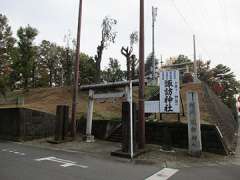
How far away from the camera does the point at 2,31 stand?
1967cm

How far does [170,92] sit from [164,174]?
4.98 m

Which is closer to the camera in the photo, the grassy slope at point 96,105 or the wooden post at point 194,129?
the wooden post at point 194,129

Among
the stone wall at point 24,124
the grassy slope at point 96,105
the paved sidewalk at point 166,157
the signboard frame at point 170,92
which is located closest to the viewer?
Result: the paved sidewalk at point 166,157

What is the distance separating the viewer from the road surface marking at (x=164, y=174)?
597 cm

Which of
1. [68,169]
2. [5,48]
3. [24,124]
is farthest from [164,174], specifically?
[5,48]

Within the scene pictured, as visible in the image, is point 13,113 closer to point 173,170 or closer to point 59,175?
point 59,175

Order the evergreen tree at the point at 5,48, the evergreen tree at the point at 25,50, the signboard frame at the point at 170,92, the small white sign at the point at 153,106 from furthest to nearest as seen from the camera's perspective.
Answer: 1. the evergreen tree at the point at 25,50
2. the evergreen tree at the point at 5,48
3. the small white sign at the point at 153,106
4. the signboard frame at the point at 170,92

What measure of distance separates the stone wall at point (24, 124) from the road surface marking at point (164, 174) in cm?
895

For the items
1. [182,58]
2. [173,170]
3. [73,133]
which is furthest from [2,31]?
[182,58]

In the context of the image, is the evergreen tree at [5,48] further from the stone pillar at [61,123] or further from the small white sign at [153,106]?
the small white sign at [153,106]

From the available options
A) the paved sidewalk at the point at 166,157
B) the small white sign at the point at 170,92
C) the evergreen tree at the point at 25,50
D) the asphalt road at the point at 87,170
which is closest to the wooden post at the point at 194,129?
the paved sidewalk at the point at 166,157

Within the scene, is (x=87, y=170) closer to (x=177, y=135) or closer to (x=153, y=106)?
(x=177, y=135)

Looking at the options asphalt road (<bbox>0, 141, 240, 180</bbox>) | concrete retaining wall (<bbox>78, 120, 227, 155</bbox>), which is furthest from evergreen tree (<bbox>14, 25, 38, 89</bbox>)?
asphalt road (<bbox>0, 141, 240, 180</bbox>)

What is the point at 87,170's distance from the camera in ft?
21.0
